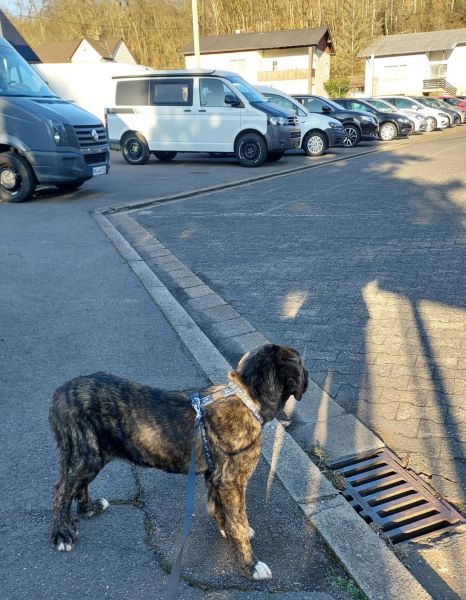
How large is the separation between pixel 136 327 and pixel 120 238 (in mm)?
3520

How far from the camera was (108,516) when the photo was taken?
2887 millimetres

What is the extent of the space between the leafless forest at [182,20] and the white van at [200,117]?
5611cm

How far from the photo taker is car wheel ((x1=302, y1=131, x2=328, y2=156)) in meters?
18.6

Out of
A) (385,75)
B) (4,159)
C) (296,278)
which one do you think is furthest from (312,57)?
(296,278)

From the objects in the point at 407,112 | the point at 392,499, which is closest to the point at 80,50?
the point at 407,112

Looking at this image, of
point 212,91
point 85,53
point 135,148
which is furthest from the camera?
point 85,53

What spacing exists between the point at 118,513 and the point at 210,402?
0.91 m

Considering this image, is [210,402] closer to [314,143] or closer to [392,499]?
[392,499]

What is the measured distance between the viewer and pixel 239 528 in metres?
2.52

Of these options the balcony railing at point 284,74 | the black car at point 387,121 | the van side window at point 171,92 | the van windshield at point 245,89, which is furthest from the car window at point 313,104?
the balcony railing at point 284,74

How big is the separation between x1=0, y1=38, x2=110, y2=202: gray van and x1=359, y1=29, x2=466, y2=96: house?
5428 cm

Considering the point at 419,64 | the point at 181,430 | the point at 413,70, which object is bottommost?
the point at 181,430

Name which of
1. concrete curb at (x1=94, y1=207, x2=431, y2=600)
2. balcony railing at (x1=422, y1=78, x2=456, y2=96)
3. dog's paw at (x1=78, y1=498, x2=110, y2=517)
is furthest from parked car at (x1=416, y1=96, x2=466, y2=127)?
dog's paw at (x1=78, y1=498, x2=110, y2=517)

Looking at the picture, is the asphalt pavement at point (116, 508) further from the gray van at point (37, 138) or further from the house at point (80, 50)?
the house at point (80, 50)
